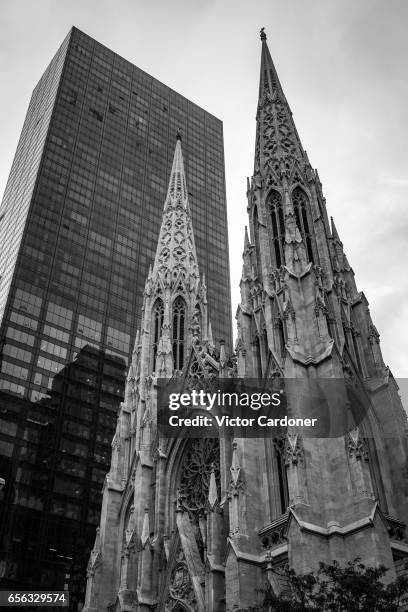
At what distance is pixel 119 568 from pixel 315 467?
16.0 meters

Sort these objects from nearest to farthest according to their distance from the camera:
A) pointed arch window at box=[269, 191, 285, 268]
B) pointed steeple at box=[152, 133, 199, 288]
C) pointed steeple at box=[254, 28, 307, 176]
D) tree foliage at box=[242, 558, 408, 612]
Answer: tree foliage at box=[242, 558, 408, 612]
pointed arch window at box=[269, 191, 285, 268]
pointed steeple at box=[254, 28, 307, 176]
pointed steeple at box=[152, 133, 199, 288]

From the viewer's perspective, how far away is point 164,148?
3620 inches

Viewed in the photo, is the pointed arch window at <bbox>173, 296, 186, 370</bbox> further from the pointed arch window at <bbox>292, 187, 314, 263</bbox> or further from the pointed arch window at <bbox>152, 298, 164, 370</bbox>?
the pointed arch window at <bbox>292, 187, 314, 263</bbox>

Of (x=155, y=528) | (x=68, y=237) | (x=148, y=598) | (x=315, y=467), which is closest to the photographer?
(x=315, y=467)

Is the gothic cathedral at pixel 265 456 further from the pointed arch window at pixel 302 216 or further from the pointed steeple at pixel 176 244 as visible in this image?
the pointed steeple at pixel 176 244

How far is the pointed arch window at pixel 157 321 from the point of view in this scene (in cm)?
4716

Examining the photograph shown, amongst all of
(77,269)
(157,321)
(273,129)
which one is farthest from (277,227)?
A: (77,269)

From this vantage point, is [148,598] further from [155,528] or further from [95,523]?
[95,523]

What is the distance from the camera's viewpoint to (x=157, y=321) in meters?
49.2

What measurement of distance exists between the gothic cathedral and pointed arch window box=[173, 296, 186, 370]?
0.57ft

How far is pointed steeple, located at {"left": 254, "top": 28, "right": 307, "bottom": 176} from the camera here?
1743 inches

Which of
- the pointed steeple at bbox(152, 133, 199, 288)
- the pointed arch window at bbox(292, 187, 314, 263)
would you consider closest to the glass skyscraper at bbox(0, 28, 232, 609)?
the pointed steeple at bbox(152, 133, 199, 288)

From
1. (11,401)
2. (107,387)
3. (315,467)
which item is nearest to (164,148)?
(107,387)

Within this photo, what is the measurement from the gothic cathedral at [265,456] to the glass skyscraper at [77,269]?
52.2 feet
